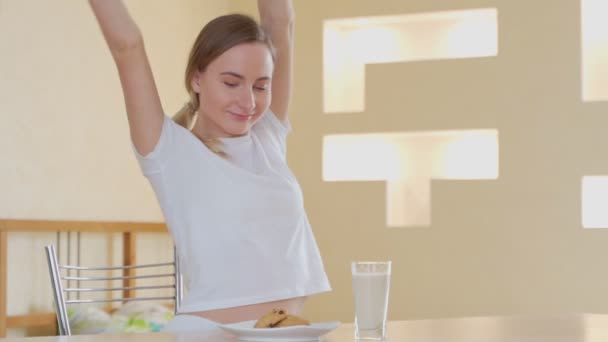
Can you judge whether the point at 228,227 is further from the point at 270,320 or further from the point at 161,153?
the point at 270,320

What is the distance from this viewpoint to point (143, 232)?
4.08 m

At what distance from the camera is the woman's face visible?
167 centimetres

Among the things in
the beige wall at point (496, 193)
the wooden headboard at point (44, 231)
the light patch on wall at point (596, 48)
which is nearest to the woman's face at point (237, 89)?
the wooden headboard at point (44, 231)

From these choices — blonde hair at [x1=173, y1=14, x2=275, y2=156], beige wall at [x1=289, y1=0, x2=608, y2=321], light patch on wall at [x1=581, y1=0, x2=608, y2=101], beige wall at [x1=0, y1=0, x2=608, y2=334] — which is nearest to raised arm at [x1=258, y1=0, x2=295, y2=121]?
blonde hair at [x1=173, y1=14, x2=275, y2=156]

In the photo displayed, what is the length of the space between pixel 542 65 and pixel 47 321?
2.45 metres

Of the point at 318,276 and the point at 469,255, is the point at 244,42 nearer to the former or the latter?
the point at 318,276

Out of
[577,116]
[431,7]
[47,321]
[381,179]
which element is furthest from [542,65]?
[47,321]

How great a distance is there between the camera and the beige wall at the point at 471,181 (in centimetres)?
449

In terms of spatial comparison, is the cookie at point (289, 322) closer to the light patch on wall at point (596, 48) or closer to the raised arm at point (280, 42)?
the raised arm at point (280, 42)

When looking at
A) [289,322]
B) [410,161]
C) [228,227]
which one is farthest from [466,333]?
[410,161]

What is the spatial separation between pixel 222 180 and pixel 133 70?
0.73 feet

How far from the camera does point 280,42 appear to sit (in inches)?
76.0

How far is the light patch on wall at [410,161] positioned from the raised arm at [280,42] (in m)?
→ 2.80

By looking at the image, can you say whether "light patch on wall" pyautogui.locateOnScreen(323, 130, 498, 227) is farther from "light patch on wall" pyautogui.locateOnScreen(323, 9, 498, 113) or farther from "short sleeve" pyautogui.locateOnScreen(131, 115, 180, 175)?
"short sleeve" pyautogui.locateOnScreen(131, 115, 180, 175)
